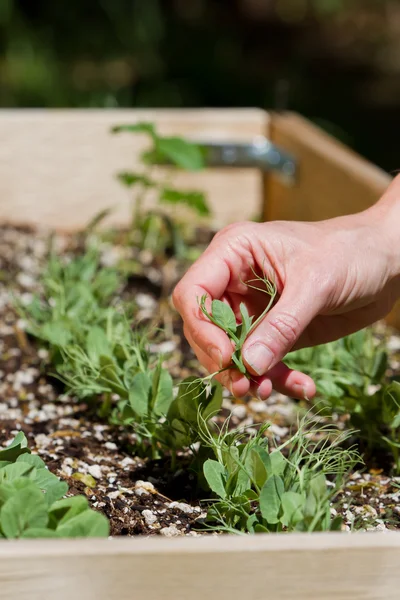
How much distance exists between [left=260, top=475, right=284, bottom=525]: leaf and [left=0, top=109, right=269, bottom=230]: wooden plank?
161 cm

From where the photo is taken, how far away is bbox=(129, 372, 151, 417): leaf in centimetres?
126

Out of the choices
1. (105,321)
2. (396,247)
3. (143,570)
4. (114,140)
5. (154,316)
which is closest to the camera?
(143,570)

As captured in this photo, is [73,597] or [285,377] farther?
[285,377]

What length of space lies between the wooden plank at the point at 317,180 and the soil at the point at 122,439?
32cm

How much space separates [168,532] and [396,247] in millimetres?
524

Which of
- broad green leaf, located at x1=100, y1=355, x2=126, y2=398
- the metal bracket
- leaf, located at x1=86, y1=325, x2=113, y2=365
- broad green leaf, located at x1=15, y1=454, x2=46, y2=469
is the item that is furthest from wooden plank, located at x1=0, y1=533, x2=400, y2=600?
the metal bracket

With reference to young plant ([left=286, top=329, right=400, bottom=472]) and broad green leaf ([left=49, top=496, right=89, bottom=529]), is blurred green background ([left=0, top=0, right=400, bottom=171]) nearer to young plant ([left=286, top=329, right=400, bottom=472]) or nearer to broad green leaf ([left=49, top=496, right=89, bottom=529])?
young plant ([left=286, top=329, right=400, bottom=472])

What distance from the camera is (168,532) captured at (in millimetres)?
1109

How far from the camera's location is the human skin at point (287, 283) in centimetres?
111

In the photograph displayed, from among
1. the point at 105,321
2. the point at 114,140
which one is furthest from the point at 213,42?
the point at 105,321

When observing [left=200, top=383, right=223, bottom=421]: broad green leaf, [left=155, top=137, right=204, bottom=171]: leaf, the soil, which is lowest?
the soil

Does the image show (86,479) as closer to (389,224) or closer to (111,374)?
(111,374)

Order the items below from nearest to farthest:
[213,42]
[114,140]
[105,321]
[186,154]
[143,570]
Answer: [143,570], [105,321], [186,154], [114,140], [213,42]

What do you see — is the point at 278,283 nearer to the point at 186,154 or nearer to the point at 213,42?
the point at 186,154
